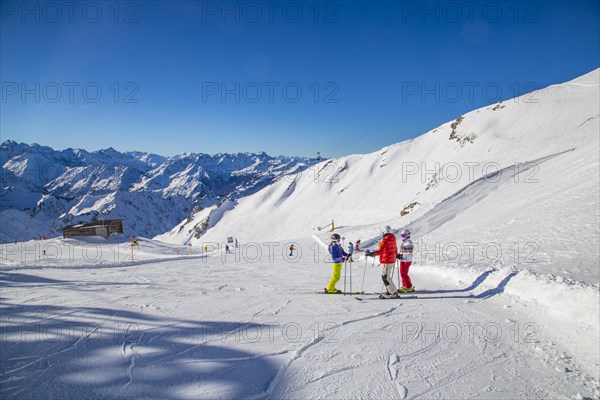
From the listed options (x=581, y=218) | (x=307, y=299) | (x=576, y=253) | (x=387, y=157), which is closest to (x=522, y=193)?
(x=581, y=218)

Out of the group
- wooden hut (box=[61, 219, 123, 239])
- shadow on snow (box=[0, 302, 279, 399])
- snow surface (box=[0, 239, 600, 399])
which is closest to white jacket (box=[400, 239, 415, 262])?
snow surface (box=[0, 239, 600, 399])

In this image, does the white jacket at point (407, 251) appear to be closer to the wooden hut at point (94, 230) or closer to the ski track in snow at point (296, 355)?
the ski track in snow at point (296, 355)

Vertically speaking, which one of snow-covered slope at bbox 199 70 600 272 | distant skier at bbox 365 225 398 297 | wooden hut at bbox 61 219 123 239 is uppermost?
snow-covered slope at bbox 199 70 600 272

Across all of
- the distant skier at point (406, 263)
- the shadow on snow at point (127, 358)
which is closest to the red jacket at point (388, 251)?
the distant skier at point (406, 263)

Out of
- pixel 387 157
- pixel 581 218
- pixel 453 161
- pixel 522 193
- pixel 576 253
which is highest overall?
pixel 387 157

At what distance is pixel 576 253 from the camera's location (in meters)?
9.66

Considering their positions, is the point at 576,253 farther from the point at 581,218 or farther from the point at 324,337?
the point at 324,337

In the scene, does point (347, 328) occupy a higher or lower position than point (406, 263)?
lower

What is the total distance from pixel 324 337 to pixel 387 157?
79.3 metres

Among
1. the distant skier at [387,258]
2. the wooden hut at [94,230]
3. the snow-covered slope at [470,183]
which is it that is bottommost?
the wooden hut at [94,230]

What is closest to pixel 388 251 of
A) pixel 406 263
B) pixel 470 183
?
pixel 406 263

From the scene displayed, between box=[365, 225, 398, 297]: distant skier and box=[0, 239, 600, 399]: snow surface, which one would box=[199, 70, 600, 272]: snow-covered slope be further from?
box=[0, 239, 600, 399]: snow surface

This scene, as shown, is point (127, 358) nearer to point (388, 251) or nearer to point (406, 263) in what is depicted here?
point (388, 251)

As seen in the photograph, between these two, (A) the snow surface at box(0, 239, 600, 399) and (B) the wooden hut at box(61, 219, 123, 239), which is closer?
(A) the snow surface at box(0, 239, 600, 399)
